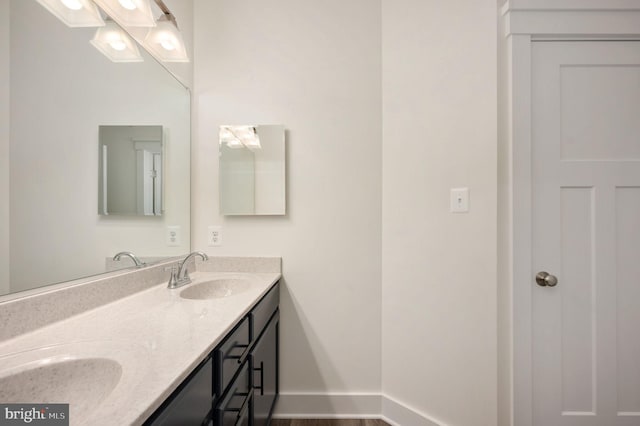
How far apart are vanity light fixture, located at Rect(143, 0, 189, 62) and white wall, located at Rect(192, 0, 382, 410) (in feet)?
0.96

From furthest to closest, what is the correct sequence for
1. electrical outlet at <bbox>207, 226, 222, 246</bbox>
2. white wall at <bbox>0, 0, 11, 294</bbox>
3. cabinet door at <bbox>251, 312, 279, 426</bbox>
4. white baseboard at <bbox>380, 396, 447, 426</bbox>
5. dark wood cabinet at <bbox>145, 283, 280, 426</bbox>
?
electrical outlet at <bbox>207, 226, 222, 246</bbox> → white baseboard at <bbox>380, 396, 447, 426</bbox> → cabinet door at <bbox>251, 312, 279, 426</bbox> → white wall at <bbox>0, 0, 11, 294</bbox> → dark wood cabinet at <bbox>145, 283, 280, 426</bbox>

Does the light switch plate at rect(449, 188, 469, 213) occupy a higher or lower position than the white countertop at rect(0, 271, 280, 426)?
higher

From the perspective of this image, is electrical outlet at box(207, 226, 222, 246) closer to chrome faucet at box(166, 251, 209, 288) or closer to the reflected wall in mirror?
the reflected wall in mirror

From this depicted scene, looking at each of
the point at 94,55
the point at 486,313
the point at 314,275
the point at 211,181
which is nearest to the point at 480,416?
the point at 486,313

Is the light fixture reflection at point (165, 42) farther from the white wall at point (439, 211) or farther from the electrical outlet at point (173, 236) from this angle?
the white wall at point (439, 211)

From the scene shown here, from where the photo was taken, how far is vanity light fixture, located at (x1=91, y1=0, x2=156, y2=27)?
3.34ft

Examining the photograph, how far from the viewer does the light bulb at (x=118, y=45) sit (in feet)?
3.45

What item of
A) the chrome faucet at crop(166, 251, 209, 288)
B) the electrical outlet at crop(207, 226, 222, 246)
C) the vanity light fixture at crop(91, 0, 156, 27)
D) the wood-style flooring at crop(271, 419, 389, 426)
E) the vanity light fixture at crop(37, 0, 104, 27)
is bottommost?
the wood-style flooring at crop(271, 419, 389, 426)

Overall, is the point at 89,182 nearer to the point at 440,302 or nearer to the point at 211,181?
the point at 211,181

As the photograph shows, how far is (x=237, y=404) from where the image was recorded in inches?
35.7

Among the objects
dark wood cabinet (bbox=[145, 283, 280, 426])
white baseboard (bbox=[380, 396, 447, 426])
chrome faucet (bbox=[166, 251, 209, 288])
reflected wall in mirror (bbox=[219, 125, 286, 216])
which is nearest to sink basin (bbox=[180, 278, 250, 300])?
chrome faucet (bbox=[166, 251, 209, 288])

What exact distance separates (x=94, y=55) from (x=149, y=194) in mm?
613

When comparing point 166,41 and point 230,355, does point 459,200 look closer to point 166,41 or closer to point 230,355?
point 230,355

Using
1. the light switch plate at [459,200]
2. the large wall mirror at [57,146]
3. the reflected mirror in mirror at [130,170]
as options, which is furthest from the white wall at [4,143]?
the light switch plate at [459,200]
